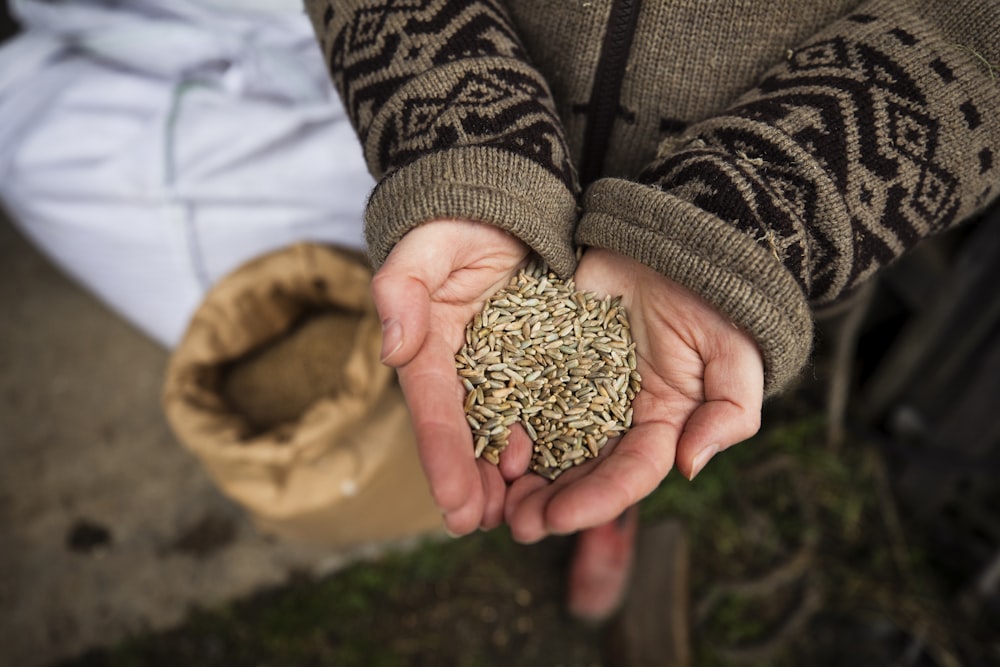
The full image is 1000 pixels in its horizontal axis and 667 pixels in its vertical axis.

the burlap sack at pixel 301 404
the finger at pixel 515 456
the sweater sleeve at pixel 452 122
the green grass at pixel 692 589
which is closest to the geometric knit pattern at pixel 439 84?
the sweater sleeve at pixel 452 122

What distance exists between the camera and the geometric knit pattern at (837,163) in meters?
1.05

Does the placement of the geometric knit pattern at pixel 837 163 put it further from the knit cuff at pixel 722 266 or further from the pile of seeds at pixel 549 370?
the pile of seeds at pixel 549 370

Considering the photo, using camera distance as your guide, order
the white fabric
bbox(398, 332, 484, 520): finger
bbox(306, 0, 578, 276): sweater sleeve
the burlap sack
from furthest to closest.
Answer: the white fabric → the burlap sack → bbox(306, 0, 578, 276): sweater sleeve → bbox(398, 332, 484, 520): finger

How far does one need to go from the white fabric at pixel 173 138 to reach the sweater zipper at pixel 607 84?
2.98 ft

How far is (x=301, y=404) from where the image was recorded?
205cm

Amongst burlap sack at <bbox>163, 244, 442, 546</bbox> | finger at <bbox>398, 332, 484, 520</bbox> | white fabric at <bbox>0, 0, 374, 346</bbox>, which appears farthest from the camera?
white fabric at <bbox>0, 0, 374, 346</bbox>

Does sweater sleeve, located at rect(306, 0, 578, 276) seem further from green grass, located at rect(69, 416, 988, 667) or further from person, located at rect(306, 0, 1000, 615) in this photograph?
green grass, located at rect(69, 416, 988, 667)

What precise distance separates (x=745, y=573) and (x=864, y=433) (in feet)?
1.96

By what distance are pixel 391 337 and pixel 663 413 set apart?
45 centimetres

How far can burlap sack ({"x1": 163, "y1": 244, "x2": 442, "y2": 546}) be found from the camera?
178 cm

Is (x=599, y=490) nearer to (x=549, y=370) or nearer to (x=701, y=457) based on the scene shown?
(x=701, y=457)

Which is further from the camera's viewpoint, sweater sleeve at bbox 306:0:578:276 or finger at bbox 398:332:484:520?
sweater sleeve at bbox 306:0:578:276

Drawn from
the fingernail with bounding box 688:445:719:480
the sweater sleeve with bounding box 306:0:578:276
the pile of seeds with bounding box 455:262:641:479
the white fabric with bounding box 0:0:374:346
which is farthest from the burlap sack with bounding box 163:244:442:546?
the fingernail with bounding box 688:445:719:480

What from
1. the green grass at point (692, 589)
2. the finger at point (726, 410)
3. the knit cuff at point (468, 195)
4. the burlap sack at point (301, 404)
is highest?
the knit cuff at point (468, 195)
